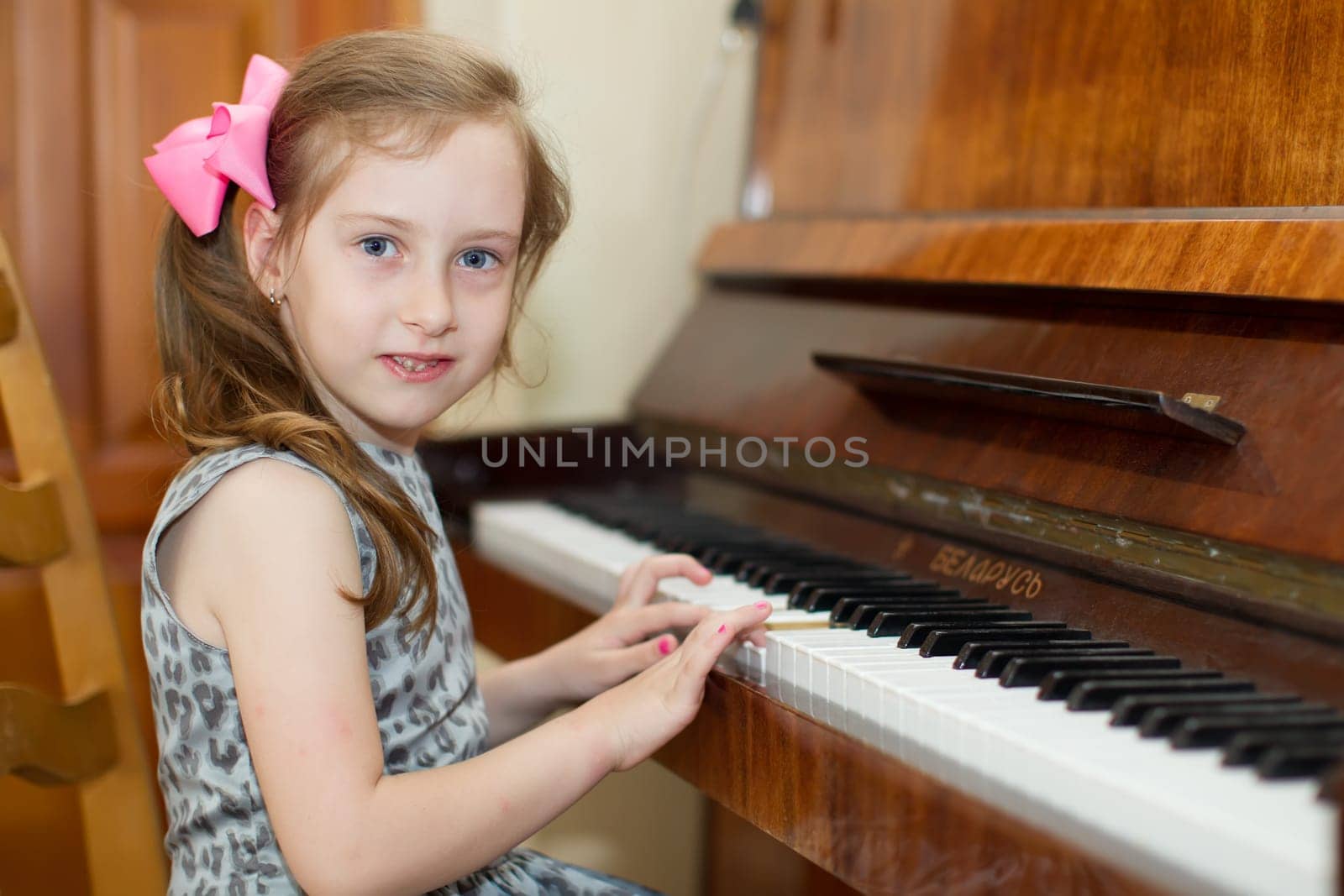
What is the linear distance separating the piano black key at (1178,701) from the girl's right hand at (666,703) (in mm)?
262

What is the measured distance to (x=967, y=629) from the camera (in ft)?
3.03

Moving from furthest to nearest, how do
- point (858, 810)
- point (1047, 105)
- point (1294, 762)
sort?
point (1047, 105), point (858, 810), point (1294, 762)

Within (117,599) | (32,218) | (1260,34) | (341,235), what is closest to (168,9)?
(32,218)

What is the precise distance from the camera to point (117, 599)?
5.84 ft

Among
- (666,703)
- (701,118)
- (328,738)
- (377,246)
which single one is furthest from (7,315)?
(701,118)

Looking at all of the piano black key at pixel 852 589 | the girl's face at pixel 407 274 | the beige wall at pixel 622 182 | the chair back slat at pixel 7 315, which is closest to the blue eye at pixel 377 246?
the girl's face at pixel 407 274

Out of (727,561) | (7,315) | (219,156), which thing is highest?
(219,156)

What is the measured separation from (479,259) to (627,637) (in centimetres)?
35

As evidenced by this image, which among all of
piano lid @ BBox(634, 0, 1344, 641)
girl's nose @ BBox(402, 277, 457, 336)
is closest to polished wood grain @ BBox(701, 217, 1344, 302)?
piano lid @ BBox(634, 0, 1344, 641)

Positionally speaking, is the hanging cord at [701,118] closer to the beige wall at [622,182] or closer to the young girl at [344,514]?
the beige wall at [622,182]

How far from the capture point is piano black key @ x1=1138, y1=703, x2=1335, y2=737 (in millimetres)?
723

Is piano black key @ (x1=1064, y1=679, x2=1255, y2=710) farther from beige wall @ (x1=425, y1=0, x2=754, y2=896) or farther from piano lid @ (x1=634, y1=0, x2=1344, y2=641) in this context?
beige wall @ (x1=425, y1=0, x2=754, y2=896)

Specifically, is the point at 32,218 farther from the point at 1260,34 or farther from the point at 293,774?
the point at 1260,34

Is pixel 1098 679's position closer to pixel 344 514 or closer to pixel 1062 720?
pixel 1062 720
